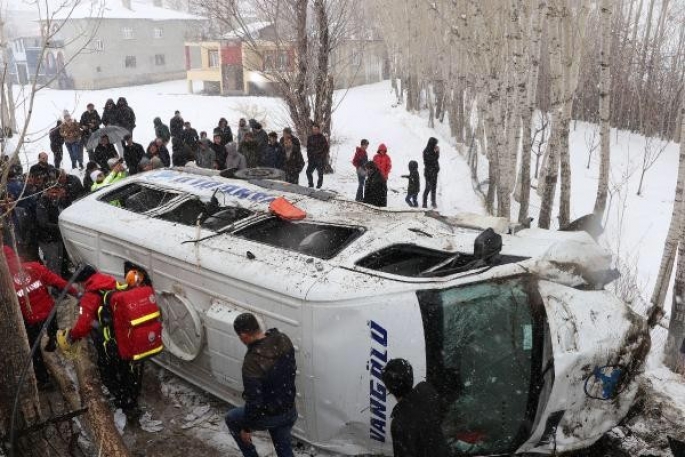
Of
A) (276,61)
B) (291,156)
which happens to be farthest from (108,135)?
(276,61)

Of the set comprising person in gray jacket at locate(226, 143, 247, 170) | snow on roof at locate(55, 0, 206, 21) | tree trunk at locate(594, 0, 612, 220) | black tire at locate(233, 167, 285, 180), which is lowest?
person in gray jacket at locate(226, 143, 247, 170)

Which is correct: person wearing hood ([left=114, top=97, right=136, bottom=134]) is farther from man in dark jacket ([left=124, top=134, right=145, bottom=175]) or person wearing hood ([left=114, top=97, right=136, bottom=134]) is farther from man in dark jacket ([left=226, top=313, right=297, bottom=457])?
man in dark jacket ([left=226, top=313, right=297, bottom=457])

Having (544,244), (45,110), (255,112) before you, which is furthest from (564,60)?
(45,110)

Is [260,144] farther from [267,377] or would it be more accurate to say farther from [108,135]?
[267,377]

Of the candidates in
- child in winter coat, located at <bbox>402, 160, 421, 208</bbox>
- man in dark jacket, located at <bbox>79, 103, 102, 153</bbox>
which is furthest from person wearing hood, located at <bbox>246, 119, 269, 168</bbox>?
man in dark jacket, located at <bbox>79, 103, 102, 153</bbox>

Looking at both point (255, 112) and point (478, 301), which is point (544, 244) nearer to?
point (478, 301)

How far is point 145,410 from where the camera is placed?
16.1ft

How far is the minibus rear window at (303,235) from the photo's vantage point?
4.51 m

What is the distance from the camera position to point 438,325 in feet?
12.1

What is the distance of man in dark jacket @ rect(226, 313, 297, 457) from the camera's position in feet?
11.3

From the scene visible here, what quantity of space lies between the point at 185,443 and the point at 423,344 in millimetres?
2160

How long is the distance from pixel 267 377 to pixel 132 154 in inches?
316

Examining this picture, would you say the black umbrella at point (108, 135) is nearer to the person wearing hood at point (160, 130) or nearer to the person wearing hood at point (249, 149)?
the person wearing hood at point (249, 149)

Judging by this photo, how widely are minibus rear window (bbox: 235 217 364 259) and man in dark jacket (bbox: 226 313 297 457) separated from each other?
0.94 metres
